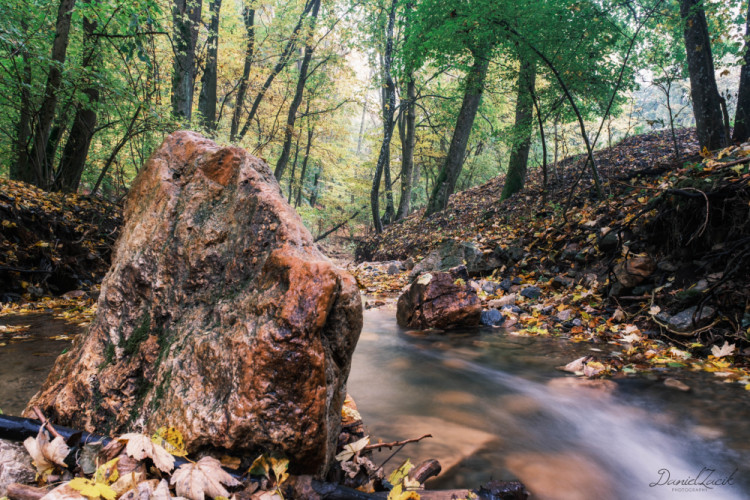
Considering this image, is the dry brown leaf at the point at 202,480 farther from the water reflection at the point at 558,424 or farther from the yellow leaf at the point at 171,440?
the water reflection at the point at 558,424

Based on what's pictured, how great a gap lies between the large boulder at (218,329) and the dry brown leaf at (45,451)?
10.9 inches

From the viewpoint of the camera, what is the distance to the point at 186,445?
1.48 metres

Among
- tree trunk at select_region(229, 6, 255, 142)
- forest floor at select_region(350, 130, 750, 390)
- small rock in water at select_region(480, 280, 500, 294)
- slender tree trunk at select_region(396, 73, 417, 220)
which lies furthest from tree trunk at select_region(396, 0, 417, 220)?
small rock in water at select_region(480, 280, 500, 294)

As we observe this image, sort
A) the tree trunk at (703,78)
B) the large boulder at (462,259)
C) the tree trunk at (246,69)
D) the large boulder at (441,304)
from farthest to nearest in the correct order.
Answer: the tree trunk at (246,69) → the large boulder at (462,259) → the tree trunk at (703,78) → the large boulder at (441,304)

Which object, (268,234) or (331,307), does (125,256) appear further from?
(331,307)

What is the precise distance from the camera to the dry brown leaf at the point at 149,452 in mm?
1340

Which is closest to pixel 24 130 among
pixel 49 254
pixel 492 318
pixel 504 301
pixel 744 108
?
pixel 49 254

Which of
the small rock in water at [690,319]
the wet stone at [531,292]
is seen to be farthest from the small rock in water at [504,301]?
the small rock in water at [690,319]

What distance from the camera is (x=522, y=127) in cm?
942

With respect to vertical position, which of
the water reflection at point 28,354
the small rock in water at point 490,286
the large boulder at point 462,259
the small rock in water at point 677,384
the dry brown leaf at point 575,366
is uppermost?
the large boulder at point 462,259

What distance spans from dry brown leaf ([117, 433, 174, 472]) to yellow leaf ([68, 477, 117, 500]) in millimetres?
158

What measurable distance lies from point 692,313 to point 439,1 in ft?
25.5

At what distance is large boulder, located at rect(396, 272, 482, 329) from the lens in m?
5.37

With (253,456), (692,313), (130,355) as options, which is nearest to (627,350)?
(692,313)
